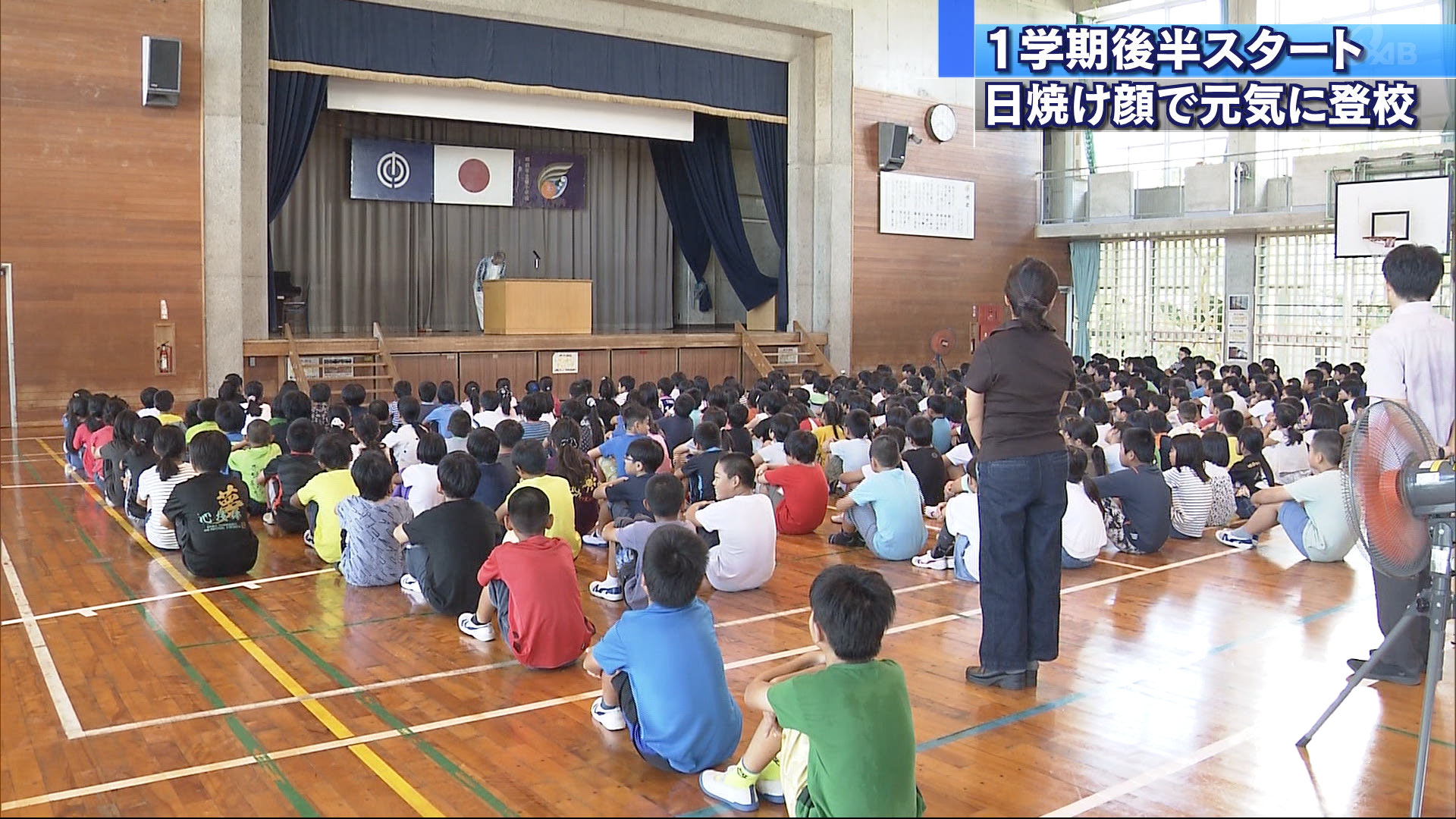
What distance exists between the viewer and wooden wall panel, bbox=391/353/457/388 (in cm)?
1473

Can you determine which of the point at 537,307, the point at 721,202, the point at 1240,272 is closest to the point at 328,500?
the point at 537,307

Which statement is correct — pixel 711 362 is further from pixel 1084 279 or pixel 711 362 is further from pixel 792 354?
pixel 1084 279

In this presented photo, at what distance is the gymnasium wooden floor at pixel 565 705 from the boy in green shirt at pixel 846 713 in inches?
16.7

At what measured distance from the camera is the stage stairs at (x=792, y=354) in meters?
17.5

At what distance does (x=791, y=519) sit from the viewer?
7.70 m

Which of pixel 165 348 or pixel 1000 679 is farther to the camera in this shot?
pixel 165 348

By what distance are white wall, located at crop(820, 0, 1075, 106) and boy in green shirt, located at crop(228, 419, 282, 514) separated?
12635 mm

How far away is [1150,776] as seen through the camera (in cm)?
374

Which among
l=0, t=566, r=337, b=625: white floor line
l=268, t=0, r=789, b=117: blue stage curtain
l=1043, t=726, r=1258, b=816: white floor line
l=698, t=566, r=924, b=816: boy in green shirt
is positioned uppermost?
l=268, t=0, r=789, b=117: blue stage curtain

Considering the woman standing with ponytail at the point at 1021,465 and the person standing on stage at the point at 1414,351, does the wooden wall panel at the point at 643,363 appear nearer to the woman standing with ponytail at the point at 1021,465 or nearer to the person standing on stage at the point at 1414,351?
the woman standing with ponytail at the point at 1021,465

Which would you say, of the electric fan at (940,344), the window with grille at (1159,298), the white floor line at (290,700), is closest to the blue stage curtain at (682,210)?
the electric fan at (940,344)

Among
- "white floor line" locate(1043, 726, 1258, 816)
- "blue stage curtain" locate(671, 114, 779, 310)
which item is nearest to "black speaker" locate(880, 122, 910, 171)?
"blue stage curtain" locate(671, 114, 779, 310)

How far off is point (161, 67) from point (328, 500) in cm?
818
